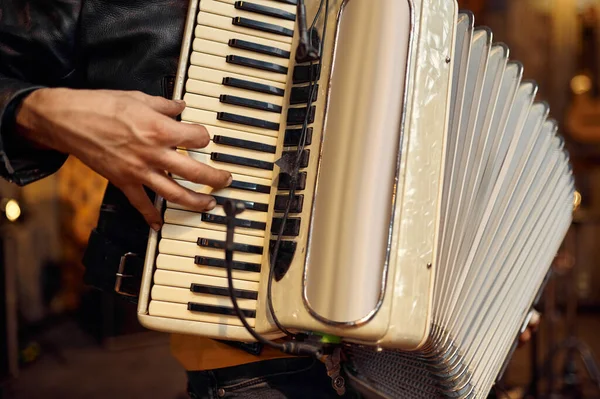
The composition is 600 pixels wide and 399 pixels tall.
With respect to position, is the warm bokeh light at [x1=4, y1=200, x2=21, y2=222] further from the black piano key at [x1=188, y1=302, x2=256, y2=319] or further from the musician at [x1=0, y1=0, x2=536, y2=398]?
the black piano key at [x1=188, y1=302, x2=256, y2=319]

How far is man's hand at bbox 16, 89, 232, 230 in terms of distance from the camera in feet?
2.56

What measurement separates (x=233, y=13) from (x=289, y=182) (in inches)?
9.4

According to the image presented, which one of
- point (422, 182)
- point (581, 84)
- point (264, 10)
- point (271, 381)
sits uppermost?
point (581, 84)

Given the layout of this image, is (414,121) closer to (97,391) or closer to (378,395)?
(378,395)

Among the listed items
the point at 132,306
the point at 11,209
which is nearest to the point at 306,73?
the point at 11,209

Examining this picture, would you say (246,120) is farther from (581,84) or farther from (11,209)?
(581,84)

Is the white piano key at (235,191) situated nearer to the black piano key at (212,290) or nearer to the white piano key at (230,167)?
the white piano key at (230,167)

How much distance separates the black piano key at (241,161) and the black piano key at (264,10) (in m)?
0.20

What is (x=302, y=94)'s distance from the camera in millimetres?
865

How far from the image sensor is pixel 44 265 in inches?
165

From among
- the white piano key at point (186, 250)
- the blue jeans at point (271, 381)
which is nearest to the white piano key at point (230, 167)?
the white piano key at point (186, 250)

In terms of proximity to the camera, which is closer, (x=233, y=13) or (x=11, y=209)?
(x=233, y=13)

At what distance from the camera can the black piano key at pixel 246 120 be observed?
0.86 meters

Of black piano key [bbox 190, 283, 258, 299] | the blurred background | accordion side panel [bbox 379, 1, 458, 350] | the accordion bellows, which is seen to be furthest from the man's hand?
the blurred background
